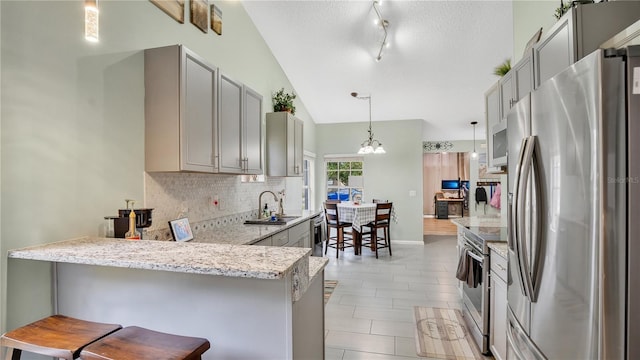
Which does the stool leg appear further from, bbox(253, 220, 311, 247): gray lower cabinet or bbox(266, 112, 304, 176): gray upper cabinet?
bbox(266, 112, 304, 176): gray upper cabinet

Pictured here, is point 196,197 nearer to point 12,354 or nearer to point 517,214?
point 12,354

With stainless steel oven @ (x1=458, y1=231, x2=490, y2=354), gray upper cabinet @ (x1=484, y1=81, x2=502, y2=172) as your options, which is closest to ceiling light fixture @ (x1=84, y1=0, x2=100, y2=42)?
stainless steel oven @ (x1=458, y1=231, x2=490, y2=354)

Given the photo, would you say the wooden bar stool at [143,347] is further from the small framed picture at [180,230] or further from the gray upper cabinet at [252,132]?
the gray upper cabinet at [252,132]

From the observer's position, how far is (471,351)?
2.51 m

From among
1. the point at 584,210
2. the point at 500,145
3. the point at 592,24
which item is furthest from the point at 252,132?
the point at 584,210

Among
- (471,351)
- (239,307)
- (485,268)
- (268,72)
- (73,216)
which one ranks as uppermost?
(268,72)

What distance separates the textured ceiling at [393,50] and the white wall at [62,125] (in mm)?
2185

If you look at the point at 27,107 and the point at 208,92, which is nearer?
the point at 27,107

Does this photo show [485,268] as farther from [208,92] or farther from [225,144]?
[208,92]

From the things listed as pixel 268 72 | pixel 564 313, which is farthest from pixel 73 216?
pixel 268 72

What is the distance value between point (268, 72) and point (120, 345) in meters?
4.09

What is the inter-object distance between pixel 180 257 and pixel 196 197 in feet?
5.72

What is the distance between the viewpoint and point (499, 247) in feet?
7.27

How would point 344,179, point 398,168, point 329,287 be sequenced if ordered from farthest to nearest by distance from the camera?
point 344,179
point 398,168
point 329,287
